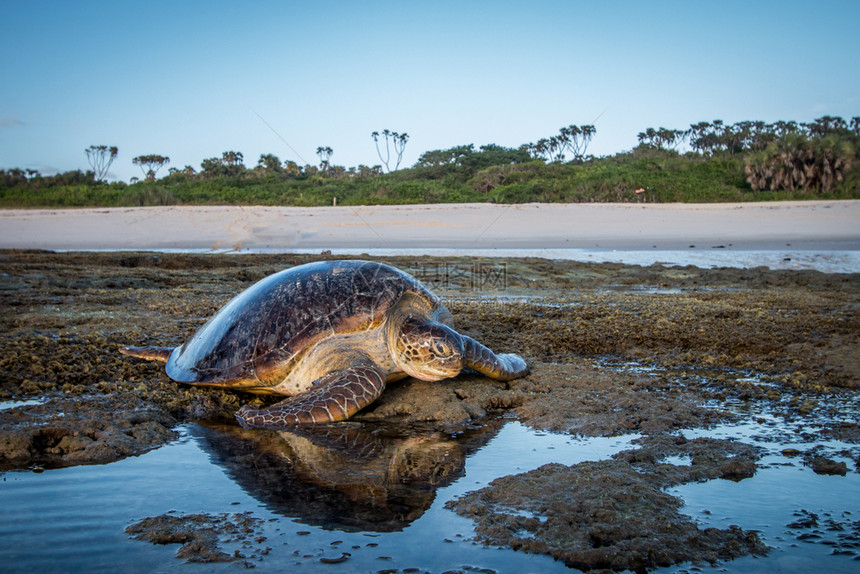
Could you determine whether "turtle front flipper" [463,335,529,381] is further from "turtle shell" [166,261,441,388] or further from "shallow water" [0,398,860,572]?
"shallow water" [0,398,860,572]

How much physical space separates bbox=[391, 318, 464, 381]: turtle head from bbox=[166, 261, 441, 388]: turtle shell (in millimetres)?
259

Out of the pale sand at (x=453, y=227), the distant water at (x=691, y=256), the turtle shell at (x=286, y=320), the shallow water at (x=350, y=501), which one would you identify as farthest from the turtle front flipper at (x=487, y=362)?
the pale sand at (x=453, y=227)

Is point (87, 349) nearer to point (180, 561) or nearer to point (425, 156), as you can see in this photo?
point (180, 561)

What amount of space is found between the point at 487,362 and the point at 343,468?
1.67 meters

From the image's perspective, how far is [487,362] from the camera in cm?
442

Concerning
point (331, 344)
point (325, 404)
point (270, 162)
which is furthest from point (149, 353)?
point (270, 162)

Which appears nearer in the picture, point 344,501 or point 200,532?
point 200,532

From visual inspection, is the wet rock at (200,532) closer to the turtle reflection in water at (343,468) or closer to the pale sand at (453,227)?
the turtle reflection in water at (343,468)

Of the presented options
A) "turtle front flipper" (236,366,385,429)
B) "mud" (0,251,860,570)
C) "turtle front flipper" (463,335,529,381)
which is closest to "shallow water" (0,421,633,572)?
"mud" (0,251,860,570)

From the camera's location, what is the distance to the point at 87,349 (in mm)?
5398

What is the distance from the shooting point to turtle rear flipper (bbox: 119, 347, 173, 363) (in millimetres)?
5270

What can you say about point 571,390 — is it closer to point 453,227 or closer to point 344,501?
point 344,501

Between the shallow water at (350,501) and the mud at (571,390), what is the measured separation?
4.7 inches

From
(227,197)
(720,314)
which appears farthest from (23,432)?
(227,197)
